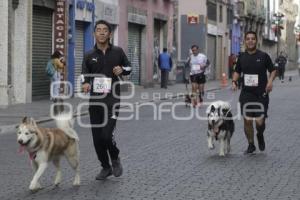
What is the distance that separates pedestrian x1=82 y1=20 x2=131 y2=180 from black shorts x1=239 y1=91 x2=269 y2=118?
320 cm

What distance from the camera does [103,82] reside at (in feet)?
30.7

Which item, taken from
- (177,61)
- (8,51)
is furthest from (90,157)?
(177,61)

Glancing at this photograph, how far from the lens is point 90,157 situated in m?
12.0

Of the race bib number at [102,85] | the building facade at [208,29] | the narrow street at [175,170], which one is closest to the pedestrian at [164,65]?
the building facade at [208,29]

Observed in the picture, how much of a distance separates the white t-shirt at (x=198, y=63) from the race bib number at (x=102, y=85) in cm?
1377

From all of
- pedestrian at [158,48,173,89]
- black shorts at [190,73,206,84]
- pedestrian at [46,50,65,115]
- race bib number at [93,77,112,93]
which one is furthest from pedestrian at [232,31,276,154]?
pedestrian at [158,48,173,89]


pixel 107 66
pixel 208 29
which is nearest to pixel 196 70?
pixel 107 66

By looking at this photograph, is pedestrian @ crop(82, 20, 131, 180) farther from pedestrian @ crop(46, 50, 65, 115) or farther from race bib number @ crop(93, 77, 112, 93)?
pedestrian @ crop(46, 50, 65, 115)

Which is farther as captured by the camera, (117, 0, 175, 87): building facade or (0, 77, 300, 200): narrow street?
(117, 0, 175, 87): building facade

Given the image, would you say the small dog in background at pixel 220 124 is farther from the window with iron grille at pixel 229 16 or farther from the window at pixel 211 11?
the window with iron grille at pixel 229 16

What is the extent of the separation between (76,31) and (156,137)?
14.4 m

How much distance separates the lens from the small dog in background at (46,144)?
860cm

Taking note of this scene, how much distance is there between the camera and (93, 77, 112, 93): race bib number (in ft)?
30.7

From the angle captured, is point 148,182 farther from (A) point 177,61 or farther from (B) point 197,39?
(B) point 197,39
